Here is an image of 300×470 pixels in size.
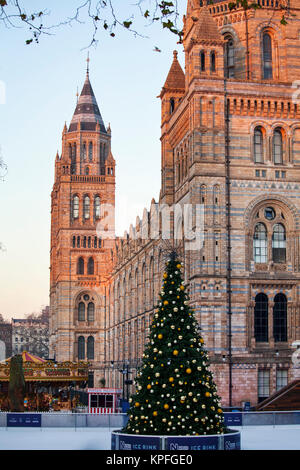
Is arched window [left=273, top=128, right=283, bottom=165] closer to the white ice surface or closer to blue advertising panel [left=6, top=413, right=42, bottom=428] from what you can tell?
the white ice surface

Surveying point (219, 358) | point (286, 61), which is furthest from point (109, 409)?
point (286, 61)

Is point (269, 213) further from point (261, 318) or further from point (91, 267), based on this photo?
point (91, 267)

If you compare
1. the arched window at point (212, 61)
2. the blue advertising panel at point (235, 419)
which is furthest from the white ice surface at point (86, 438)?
the arched window at point (212, 61)

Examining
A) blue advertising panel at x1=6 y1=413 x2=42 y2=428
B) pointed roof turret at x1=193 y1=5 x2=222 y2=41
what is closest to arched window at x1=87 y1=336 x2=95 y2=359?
pointed roof turret at x1=193 y1=5 x2=222 y2=41

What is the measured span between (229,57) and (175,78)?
6.36 metres

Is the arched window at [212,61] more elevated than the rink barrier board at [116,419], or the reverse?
the arched window at [212,61]

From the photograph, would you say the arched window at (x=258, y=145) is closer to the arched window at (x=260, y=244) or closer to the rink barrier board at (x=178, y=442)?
the arched window at (x=260, y=244)

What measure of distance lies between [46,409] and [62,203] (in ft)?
146

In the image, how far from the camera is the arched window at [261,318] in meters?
43.9

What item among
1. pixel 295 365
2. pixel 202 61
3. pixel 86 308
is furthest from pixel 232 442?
pixel 86 308

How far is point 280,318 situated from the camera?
1750 inches

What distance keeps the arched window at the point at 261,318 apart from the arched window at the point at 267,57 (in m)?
14.1

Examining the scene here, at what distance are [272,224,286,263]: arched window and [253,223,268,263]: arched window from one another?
54 centimetres
